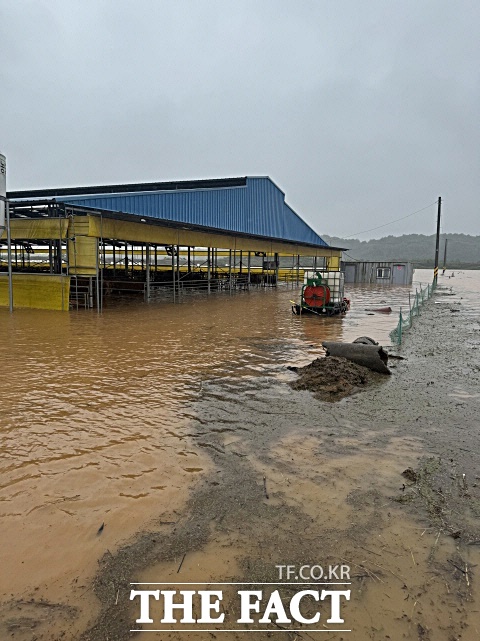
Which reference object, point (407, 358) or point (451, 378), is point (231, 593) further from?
point (407, 358)

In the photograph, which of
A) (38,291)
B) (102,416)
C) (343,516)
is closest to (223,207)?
(38,291)

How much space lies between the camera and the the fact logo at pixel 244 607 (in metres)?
2.91

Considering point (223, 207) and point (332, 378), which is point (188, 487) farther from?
point (223, 207)

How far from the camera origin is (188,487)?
4535mm

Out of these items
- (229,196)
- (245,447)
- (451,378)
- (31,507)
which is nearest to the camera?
(31,507)

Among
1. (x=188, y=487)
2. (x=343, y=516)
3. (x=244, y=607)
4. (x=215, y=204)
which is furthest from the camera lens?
(x=215, y=204)

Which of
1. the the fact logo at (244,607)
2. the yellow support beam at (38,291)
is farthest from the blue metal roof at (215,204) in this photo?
the the fact logo at (244,607)

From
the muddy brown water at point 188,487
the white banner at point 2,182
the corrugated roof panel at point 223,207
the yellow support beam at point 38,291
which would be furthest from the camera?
the corrugated roof panel at point 223,207

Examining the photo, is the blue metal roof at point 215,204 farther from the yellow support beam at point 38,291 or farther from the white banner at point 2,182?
the yellow support beam at point 38,291

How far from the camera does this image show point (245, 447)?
18.0 feet

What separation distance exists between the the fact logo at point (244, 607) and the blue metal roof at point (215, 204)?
58.0ft

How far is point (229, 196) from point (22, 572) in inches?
1028

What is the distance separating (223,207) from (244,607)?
25440 millimetres

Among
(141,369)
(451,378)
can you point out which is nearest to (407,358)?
(451,378)
